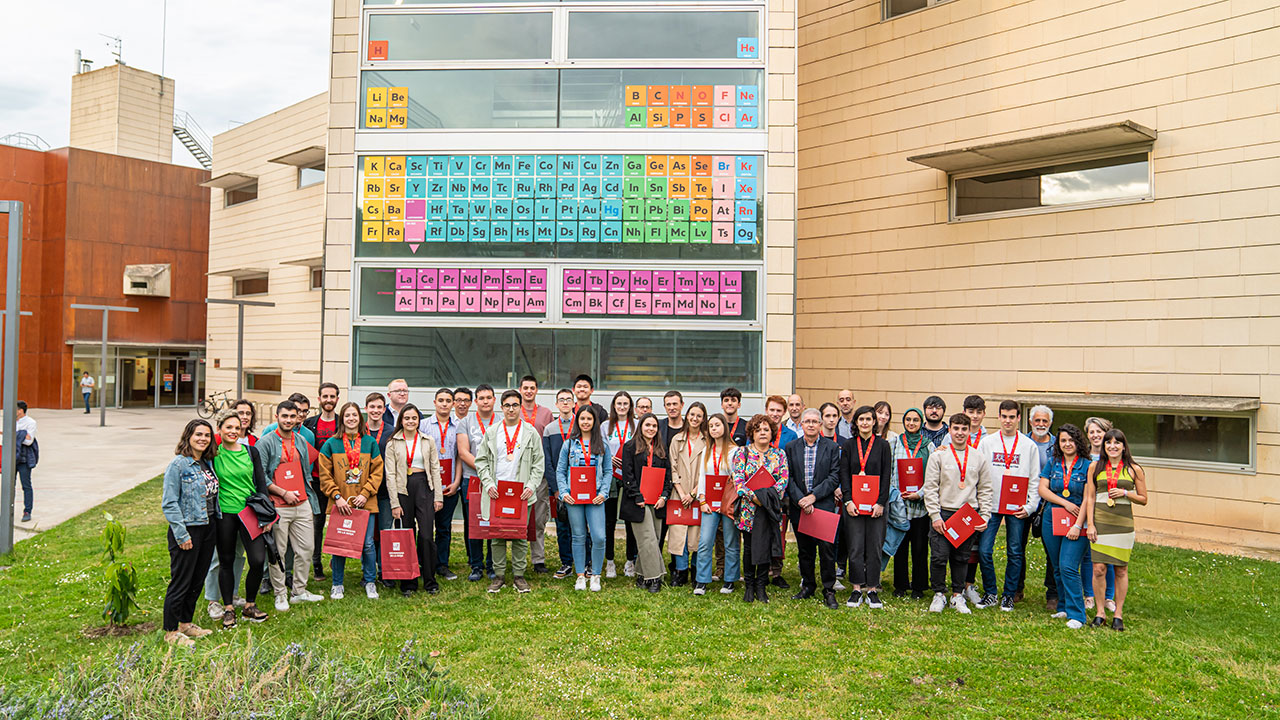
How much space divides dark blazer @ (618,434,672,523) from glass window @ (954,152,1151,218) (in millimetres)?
7086

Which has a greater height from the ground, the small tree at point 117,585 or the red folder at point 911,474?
the red folder at point 911,474

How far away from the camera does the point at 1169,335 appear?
32.8 feet

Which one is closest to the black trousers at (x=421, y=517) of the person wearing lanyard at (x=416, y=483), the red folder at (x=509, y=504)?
the person wearing lanyard at (x=416, y=483)

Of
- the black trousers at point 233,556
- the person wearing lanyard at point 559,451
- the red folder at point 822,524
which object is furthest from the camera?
the person wearing lanyard at point 559,451

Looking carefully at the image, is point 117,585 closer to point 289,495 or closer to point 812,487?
point 289,495

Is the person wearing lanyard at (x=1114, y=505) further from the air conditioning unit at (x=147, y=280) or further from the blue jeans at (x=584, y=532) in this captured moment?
the air conditioning unit at (x=147, y=280)

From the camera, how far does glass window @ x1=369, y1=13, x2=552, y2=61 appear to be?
10.2 metres

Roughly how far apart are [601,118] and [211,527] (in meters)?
6.57

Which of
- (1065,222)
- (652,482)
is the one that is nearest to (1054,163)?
(1065,222)

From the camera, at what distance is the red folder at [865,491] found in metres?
6.89

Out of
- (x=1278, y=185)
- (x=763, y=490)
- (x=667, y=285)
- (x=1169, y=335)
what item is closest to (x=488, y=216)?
(x=667, y=285)

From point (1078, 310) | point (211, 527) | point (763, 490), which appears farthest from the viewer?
point (1078, 310)

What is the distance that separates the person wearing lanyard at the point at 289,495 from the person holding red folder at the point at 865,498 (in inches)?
185

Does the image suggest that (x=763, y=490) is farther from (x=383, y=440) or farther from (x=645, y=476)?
(x=383, y=440)
